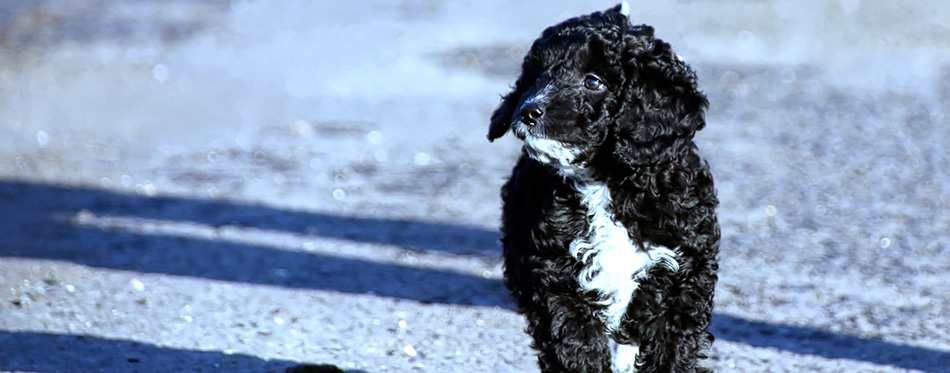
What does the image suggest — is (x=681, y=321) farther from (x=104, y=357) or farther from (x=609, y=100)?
(x=104, y=357)

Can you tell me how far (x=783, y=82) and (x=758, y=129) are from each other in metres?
1.69

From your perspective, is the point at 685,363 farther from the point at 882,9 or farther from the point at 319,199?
the point at 882,9

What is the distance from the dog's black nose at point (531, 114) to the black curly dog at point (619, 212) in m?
0.02

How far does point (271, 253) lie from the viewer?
6664 millimetres

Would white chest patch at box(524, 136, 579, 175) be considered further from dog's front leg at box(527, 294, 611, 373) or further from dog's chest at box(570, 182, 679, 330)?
dog's front leg at box(527, 294, 611, 373)

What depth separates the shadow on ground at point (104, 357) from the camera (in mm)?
4871

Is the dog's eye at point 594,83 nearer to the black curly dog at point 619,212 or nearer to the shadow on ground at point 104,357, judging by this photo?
the black curly dog at point 619,212

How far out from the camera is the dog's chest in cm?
380

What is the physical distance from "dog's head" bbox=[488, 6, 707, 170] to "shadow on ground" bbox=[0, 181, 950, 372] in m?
1.80

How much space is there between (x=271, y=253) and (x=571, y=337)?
127 inches

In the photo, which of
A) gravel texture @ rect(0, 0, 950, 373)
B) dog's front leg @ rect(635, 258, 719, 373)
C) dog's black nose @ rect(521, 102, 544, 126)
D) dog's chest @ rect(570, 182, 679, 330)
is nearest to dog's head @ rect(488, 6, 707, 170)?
dog's black nose @ rect(521, 102, 544, 126)

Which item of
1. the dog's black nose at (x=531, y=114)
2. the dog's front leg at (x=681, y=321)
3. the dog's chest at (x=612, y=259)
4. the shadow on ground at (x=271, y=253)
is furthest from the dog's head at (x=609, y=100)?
the shadow on ground at (x=271, y=253)

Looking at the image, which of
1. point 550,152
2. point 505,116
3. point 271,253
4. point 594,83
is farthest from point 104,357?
point 594,83

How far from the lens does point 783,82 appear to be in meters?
10.6
